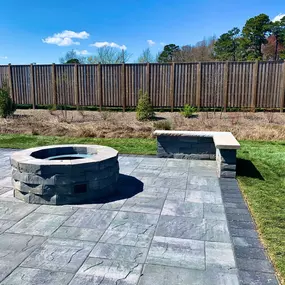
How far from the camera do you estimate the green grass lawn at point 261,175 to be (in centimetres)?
280

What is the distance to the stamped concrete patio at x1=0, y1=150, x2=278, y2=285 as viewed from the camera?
7.18 feet

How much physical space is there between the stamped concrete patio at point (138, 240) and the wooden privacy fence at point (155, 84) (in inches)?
311

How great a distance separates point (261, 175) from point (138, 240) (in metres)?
3.07

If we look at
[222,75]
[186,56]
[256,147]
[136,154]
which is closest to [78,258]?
[136,154]

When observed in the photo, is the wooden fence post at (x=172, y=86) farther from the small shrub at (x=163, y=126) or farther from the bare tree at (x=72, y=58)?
the bare tree at (x=72, y=58)

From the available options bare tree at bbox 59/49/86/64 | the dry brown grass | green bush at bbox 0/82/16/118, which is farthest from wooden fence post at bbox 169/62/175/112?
bare tree at bbox 59/49/86/64

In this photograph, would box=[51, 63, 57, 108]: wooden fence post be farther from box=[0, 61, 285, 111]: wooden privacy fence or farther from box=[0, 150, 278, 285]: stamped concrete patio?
box=[0, 150, 278, 285]: stamped concrete patio

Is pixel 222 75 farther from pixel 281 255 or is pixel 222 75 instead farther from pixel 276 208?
pixel 281 255

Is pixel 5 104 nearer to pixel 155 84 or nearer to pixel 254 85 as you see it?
pixel 155 84

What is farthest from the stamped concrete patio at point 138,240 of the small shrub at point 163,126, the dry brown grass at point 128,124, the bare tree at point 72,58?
the bare tree at point 72,58

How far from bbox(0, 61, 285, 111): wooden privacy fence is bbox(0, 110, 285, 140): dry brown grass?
934 millimetres

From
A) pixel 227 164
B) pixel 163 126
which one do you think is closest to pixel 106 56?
pixel 163 126

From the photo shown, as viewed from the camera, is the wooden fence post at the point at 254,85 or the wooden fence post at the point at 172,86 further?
the wooden fence post at the point at 172,86

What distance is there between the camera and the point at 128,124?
9.57 metres
